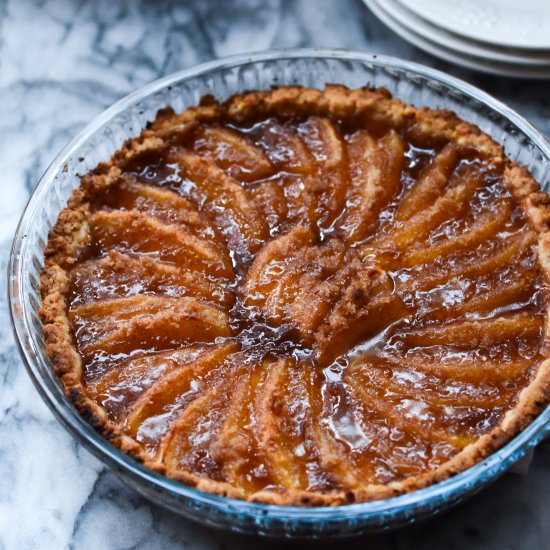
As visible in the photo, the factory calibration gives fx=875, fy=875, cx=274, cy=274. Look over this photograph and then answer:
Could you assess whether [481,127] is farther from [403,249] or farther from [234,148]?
[234,148]

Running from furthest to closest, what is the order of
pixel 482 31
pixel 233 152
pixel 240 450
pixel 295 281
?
1. pixel 482 31
2. pixel 233 152
3. pixel 295 281
4. pixel 240 450

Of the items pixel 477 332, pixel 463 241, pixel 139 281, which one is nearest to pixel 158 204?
pixel 139 281

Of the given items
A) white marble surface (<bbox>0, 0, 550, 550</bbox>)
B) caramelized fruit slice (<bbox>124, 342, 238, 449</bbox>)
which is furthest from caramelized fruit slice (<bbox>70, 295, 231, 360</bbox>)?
white marble surface (<bbox>0, 0, 550, 550</bbox>)

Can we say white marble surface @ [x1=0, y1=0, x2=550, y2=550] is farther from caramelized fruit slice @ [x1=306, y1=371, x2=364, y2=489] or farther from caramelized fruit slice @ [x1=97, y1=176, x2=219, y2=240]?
caramelized fruit slice @ [x1=97, y1=176, x2=219, y2=240]

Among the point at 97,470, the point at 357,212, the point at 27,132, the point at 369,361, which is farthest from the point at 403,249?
the point at 27,132

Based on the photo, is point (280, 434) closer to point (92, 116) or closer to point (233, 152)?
point (233, 152)

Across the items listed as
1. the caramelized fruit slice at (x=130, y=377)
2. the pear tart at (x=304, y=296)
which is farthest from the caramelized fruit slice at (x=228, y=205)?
the caramelized fruit slice at (x=130, y=377)
